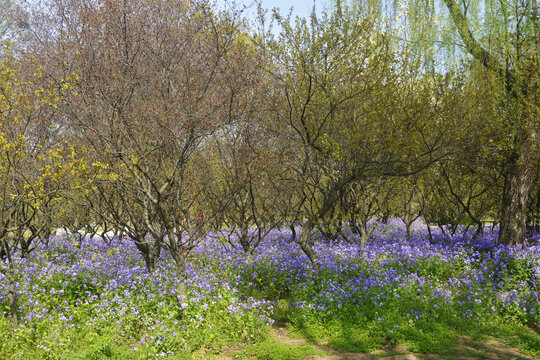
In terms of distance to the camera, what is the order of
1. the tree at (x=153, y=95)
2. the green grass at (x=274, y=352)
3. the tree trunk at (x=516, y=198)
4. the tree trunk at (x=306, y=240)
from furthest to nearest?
the tree trunk at (x=516, y=198) < the tree trunk at (x=306, y=240) < the tree at (x=153, y=95) < the green grass at (x=274, y=352)

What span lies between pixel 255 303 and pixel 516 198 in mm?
7943

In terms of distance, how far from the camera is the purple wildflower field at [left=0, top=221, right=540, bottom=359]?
6715 millimetres

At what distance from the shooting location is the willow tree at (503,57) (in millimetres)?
9367

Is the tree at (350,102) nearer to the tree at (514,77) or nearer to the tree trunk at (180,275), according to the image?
the tree at (514,77)

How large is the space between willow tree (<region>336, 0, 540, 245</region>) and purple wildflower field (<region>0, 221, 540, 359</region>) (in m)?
1.98

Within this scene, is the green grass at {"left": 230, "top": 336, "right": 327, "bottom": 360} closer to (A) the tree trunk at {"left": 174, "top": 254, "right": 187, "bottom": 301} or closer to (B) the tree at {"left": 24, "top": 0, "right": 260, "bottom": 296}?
(A) the tree trunk at {"left": 174, "top": 254, "right": 187, "bottom": 301}

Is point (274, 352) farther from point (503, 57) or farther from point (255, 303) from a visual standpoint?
point (503, 57)

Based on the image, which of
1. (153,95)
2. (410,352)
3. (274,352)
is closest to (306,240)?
(274,352)

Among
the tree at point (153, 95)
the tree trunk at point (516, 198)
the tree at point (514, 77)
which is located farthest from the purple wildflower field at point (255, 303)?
the tree at point (514, 77)

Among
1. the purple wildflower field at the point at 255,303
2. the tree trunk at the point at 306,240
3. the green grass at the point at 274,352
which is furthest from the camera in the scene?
the tree trunk at the point at 306,240

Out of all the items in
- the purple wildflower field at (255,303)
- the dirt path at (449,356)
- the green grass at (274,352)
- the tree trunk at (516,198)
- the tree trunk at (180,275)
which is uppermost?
the tree trunk at (516,198)

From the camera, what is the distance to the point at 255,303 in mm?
7512

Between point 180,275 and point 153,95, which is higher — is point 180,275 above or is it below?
below

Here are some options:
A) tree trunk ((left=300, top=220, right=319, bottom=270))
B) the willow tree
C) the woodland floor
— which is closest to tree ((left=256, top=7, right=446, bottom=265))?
tree trunk ((left=300, top=220, right=319, bottom=270))
